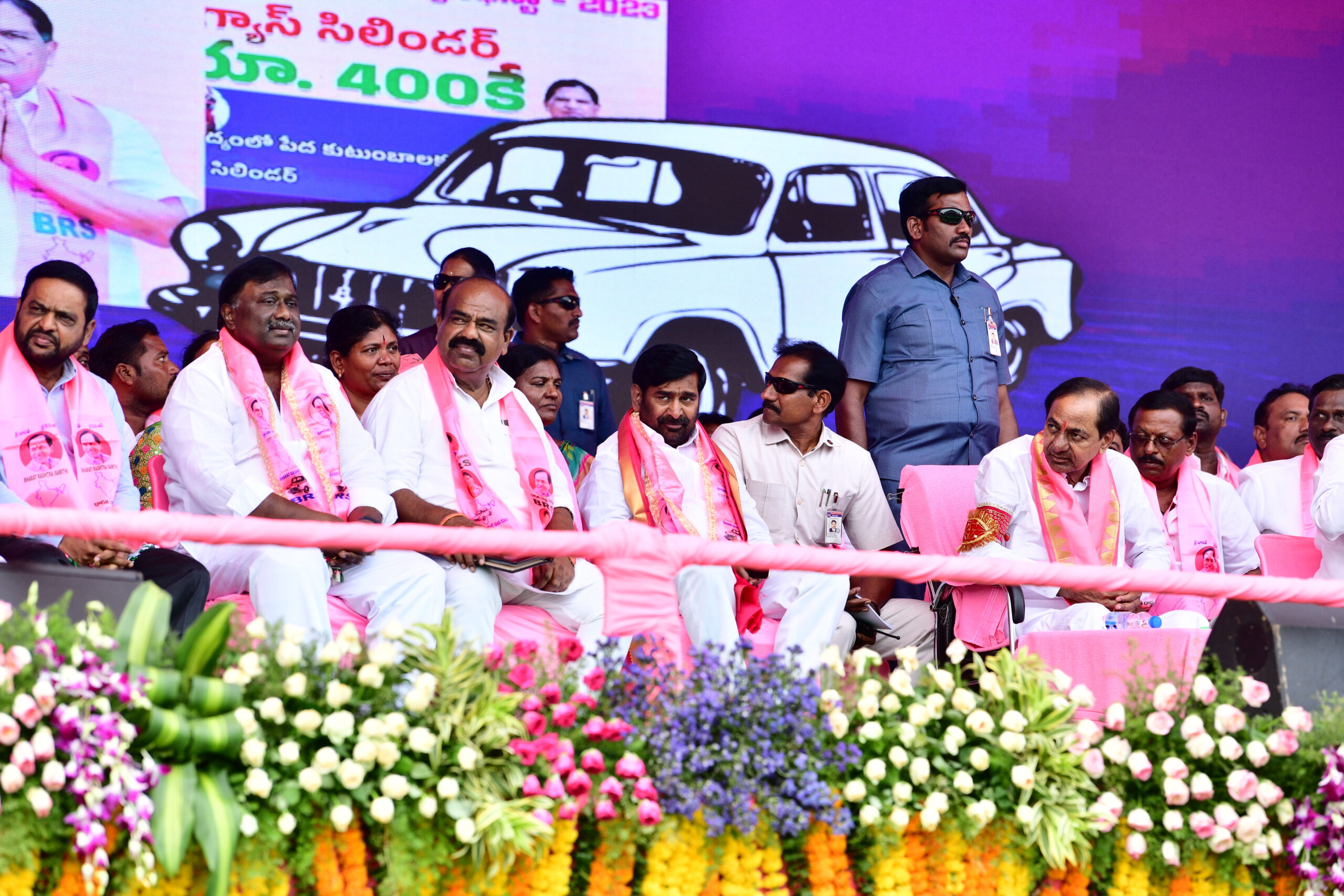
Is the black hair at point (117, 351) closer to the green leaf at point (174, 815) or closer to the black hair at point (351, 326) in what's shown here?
the black hair at point (351, 326)

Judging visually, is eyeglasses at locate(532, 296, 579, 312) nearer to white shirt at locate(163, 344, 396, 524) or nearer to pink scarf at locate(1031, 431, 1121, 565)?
white shirt at locate(163, 344, 396, 524)

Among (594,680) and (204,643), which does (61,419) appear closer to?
(204,643)

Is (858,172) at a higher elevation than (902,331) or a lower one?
higher

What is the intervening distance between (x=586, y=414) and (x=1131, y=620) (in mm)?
2386

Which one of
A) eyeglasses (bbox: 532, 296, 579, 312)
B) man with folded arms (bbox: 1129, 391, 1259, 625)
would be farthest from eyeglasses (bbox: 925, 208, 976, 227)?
eyeglasses (bbox: 532, 296, 579, 312)

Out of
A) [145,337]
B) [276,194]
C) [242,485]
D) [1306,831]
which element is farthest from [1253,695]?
[276,194]

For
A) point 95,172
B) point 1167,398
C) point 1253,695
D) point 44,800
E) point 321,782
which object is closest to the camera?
point 44,800

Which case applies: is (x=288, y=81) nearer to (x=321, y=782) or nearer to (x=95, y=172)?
(x=95, y=172)

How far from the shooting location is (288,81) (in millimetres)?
6250

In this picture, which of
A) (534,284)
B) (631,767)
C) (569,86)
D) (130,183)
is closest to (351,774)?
(631,767)

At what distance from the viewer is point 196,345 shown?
550cm

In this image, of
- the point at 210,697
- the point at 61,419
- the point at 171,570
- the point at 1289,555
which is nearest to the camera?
the point at 210,697

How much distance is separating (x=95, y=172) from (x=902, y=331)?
11.2ft

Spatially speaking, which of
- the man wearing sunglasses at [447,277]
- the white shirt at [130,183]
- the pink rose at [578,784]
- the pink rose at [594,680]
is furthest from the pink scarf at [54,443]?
the pink rose at [578,784]
